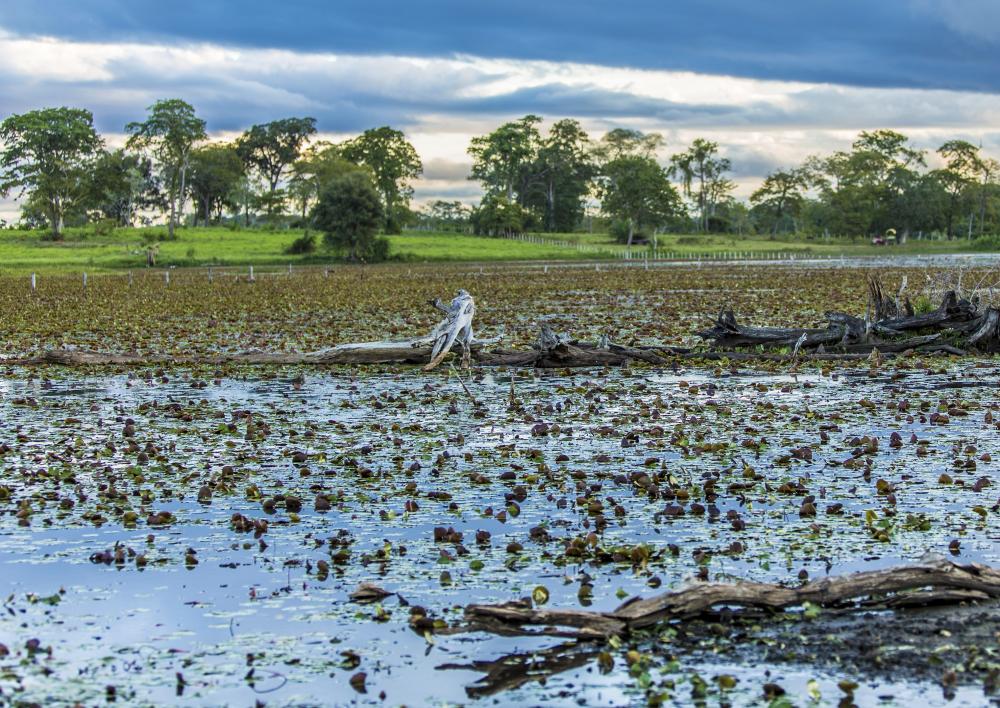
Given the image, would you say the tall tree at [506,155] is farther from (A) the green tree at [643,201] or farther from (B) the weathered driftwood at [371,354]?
(B) the weathered driftwood at [371,354]

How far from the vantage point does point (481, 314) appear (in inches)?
1698

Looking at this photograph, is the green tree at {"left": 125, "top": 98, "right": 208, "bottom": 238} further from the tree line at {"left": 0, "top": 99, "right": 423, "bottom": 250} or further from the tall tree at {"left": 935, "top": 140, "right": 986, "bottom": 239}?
the tall tree at {"left": 935, "top": 140, "right": 986, "bottom": 239}

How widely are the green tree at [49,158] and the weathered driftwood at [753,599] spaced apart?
5156 inches

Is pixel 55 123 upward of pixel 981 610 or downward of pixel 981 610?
upward

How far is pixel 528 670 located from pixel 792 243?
6109 inches

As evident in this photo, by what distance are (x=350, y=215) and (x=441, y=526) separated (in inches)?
3713

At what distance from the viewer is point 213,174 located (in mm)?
158375

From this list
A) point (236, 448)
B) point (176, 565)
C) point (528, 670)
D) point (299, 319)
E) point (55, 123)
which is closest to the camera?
point (528, 670)

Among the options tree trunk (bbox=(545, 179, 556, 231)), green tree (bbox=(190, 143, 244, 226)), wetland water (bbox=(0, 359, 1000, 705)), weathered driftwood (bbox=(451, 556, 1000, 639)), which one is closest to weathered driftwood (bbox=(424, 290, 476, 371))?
wetland water (bbox=(0, 359, 1000, 705))

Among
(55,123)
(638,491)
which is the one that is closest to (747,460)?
(638,491)

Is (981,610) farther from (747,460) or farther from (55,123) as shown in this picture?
(55,123)

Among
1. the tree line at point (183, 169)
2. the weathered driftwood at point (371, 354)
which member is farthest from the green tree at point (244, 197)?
the weathered driftwood at point (371, 354)

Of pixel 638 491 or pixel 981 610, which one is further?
pixel 638 491

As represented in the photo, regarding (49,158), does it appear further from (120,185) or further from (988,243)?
(988,243)
